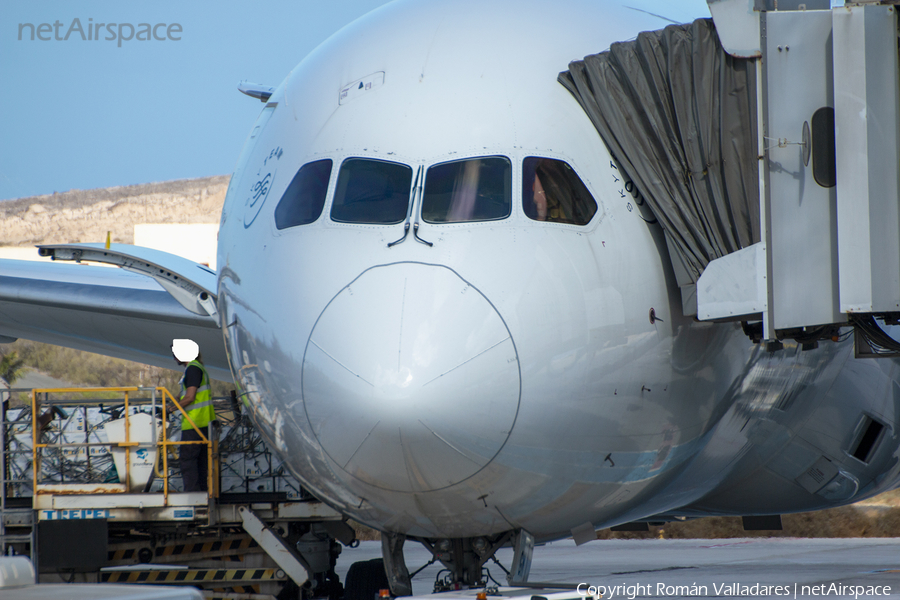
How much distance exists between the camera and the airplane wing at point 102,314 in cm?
1164

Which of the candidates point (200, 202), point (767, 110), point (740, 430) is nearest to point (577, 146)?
point (767, 110)

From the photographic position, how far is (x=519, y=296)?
501 cm

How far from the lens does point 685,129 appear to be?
5.79m

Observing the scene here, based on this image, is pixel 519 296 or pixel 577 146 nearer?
pixel 519 296

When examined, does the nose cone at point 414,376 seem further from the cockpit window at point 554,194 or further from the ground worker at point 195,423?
the ground worker at point 195,423

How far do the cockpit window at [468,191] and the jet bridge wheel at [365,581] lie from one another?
4.82m

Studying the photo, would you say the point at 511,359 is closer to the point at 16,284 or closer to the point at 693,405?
the point at 693,405

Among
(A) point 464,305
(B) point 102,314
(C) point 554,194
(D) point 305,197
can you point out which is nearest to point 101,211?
(B) point 102,314

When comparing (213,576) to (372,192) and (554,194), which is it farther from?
(554,194)

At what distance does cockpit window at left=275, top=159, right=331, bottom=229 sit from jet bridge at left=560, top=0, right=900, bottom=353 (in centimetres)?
147

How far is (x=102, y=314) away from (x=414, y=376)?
861 centimetres

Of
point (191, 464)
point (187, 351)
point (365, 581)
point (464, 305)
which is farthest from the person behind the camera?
point (187, 351)

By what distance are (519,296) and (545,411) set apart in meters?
0.56

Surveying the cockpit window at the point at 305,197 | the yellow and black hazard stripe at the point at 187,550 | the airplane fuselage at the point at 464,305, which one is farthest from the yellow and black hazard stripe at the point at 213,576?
the cockpit window at the point at 305,197
